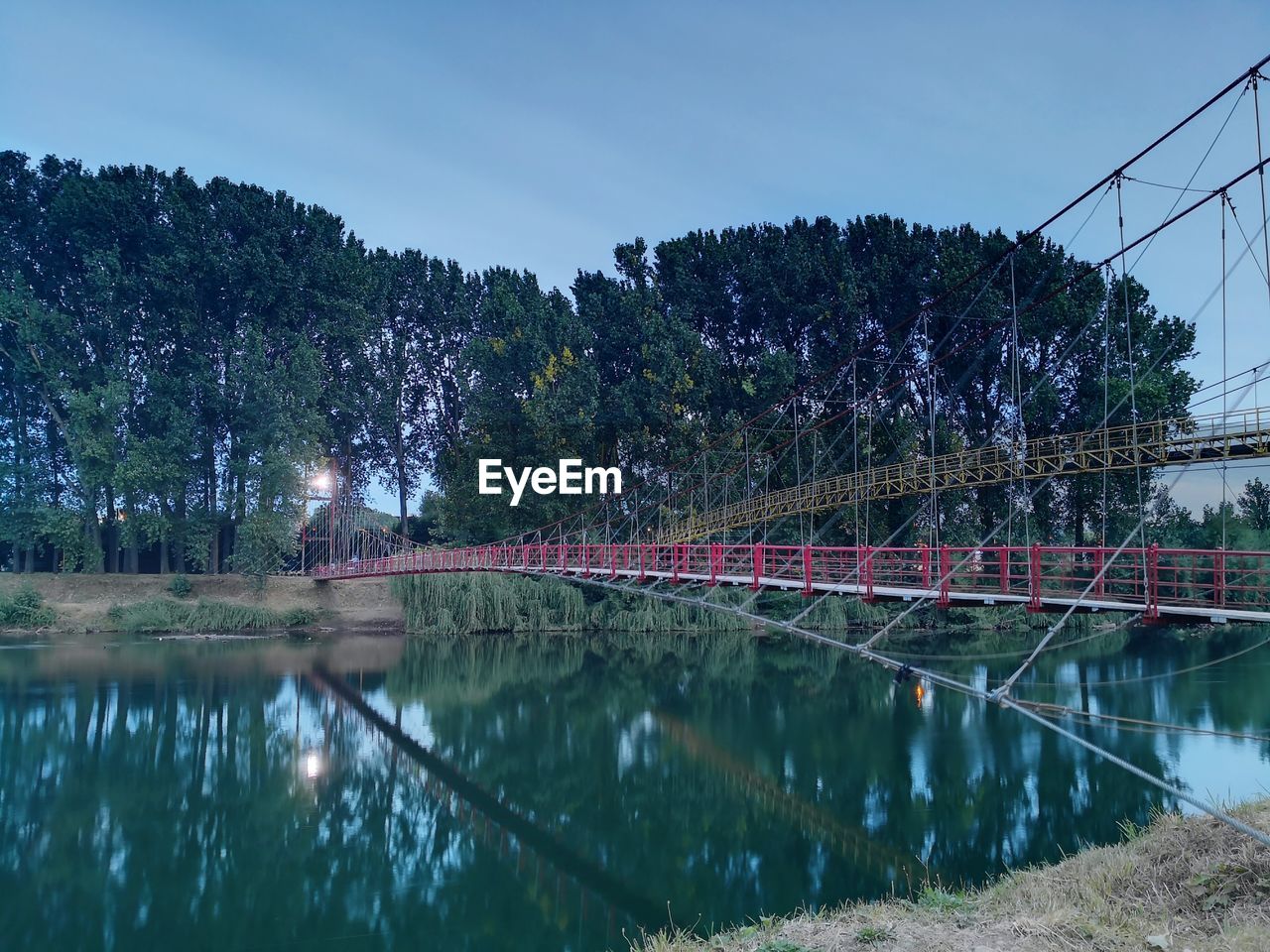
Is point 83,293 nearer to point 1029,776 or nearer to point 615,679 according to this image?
point 615,679

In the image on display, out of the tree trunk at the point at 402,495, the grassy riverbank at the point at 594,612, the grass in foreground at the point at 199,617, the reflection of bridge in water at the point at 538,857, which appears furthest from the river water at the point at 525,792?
the tree trunk at the point at 402,495

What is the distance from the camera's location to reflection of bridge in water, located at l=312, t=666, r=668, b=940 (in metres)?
6.95

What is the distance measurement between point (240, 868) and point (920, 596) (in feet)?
22.4

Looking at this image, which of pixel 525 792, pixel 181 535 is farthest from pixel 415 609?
pixel 525 792

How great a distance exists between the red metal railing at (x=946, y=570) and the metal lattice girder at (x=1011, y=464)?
1824 mm

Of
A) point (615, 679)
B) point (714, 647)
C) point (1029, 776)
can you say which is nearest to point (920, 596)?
point (1029, 776)

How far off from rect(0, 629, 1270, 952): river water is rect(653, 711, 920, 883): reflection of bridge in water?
40 mm

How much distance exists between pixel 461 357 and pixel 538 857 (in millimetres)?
22115

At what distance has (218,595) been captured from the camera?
25.3 meters

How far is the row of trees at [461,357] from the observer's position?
78.1 ft

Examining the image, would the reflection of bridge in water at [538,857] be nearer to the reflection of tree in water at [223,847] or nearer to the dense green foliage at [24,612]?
the reflection of tree in water at [223,847]

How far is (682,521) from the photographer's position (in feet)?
85.2

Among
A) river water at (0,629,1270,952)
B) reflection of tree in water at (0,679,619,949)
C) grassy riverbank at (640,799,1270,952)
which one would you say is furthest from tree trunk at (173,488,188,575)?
grassy riverbank at (640,799,1270,952)

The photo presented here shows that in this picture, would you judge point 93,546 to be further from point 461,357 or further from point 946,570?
point 946,570
